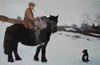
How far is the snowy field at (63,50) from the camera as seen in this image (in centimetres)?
217

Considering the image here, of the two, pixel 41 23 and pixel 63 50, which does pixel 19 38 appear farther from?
pixel 63 50

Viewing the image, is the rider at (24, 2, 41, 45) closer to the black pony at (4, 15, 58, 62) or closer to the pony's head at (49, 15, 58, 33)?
the black pony at (4, 15, 58, 62)

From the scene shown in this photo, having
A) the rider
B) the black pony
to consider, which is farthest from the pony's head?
the rider

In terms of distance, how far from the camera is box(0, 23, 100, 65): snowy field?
7.11 feet

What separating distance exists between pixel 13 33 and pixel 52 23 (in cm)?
41

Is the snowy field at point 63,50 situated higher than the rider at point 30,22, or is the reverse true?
the rider at point 30,22

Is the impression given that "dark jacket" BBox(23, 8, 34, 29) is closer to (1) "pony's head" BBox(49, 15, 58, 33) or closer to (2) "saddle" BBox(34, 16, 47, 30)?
(2) "saddle" BBox(34, 16, 47, 30)

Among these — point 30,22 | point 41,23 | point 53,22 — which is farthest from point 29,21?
point 53,22

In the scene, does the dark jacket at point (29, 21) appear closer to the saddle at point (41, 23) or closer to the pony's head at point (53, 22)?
the saddle at point (41, 23)

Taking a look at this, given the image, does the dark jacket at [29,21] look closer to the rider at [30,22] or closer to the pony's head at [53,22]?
the rider at [30,22]

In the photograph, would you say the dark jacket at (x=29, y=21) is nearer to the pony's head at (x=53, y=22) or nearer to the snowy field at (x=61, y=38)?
the snowy field at (x=61, y=38)

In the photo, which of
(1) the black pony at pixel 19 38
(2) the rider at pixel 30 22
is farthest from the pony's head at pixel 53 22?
(2) the rider at pixel 30 22

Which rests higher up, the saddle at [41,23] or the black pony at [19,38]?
the saddle at [41,23]

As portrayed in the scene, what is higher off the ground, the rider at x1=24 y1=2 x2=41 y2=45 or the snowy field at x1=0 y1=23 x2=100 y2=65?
the rider at x1=24 y1=2 x2=41 y2=45
